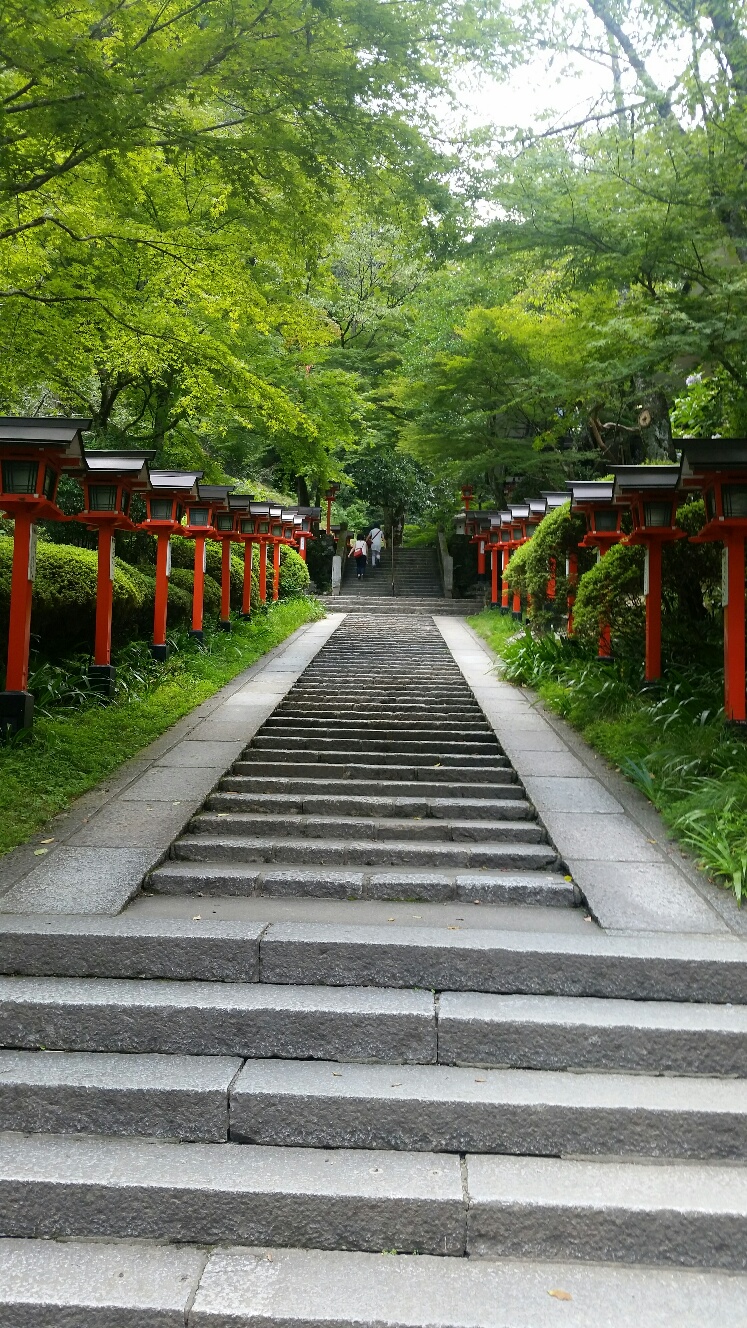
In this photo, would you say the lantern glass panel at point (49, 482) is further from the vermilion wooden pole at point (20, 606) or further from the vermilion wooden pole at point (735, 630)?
the vermilion wooden pole at point (735, 630)

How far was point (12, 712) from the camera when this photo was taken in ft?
25.0

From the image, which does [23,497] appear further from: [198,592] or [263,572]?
[263,572]

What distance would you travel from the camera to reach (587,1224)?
308 centimetres

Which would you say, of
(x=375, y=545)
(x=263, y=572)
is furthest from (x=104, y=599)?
(x=375, y=545)

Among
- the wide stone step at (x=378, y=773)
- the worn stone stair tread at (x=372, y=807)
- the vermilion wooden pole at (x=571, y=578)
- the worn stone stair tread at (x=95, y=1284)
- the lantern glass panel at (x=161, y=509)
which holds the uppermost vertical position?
the lantern glass panel at (x=161, y=509)

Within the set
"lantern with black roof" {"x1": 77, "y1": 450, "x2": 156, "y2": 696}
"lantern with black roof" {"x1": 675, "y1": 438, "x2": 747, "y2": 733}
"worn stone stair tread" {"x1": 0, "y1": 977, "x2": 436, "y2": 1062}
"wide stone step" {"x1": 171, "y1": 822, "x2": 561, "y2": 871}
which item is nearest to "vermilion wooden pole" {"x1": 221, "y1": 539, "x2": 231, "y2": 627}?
"lantern with black roof" {"x1": 77, "y1": 450, "x2": 156, "y2": 696}

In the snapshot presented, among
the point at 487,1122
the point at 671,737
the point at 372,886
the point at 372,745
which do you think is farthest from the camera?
the point at 372,745

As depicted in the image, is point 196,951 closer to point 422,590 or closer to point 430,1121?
point 430,1121

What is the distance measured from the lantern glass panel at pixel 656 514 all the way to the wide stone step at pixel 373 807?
3659mm

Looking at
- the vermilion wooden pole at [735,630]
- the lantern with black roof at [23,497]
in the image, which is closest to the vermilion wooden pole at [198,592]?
the lantern with black roof at [23,497]

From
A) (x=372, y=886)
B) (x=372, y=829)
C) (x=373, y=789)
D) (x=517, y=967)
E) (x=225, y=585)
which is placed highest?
(x=225, y=585)

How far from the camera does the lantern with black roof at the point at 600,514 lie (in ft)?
34.0

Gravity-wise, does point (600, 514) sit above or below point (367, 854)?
above

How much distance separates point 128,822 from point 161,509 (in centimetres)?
659
